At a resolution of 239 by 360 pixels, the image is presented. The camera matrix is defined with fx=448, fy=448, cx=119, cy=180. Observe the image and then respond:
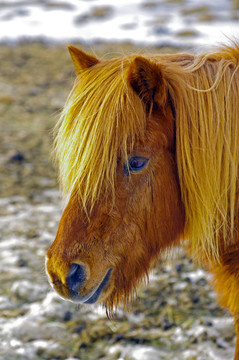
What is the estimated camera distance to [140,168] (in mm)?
1691

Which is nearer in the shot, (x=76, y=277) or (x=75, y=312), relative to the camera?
(x=76, y=277)

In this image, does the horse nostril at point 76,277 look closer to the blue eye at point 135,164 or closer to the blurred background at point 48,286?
the blue eye at point 135,164

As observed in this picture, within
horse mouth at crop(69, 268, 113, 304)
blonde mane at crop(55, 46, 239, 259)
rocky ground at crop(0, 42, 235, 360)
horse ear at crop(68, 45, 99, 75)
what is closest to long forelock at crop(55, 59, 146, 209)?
blonde mane at crop(55, 46, 239, 259)

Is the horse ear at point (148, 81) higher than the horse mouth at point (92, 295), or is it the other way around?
the horse ear at point (148, 81)

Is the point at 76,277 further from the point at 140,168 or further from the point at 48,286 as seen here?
the point at 48,286

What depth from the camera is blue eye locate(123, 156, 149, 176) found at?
1673 millimetres

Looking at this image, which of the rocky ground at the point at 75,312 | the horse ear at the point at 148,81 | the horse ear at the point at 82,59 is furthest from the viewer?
the rocky ground at the point at 75,312

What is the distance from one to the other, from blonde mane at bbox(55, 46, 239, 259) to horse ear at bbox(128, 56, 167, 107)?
0.03 meters

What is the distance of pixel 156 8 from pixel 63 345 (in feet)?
42.6

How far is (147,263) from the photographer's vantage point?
1878mm

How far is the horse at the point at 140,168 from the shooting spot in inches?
64.9

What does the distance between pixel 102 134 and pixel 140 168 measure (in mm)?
192

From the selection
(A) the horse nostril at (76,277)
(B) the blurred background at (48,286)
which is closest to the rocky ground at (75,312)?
(B) the blurred background at (48,286)

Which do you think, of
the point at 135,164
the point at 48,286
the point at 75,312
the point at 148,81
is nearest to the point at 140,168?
the point at 135,164
